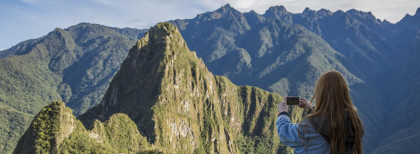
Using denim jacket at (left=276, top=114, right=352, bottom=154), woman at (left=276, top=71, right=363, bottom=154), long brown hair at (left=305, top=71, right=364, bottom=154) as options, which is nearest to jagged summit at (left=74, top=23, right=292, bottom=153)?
denim jacket at (left=276, top=114, right=352, bottom=154)

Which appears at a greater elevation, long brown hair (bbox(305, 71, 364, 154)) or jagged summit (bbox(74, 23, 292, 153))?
jagged summit (bbox(74, 23, 292, 153))

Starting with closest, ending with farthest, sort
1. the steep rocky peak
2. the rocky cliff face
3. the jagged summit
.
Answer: the steep rocky peak, the rocky cliff face, the jagged summit

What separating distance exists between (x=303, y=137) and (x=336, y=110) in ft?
2.62

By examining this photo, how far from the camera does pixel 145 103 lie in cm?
10856

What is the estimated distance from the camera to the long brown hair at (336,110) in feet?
19.3

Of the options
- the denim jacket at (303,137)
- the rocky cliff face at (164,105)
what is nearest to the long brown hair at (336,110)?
the denim jacket at (303,137)

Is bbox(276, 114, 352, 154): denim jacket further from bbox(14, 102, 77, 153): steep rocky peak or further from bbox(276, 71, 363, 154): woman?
bbox(14, 102, 77, 153): steep rocky peak

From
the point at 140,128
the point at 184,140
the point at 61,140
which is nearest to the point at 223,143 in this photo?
the point at 184,140

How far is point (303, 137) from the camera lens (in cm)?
601

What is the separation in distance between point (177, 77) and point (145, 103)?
664 inches

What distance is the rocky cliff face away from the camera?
89938 mm

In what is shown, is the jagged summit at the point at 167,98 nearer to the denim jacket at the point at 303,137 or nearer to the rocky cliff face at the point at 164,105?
the rocky cliff face at the point at 164,105

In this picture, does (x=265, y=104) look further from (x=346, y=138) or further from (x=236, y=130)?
(x=346, y=138)

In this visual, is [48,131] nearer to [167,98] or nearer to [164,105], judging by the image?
[164,105]
